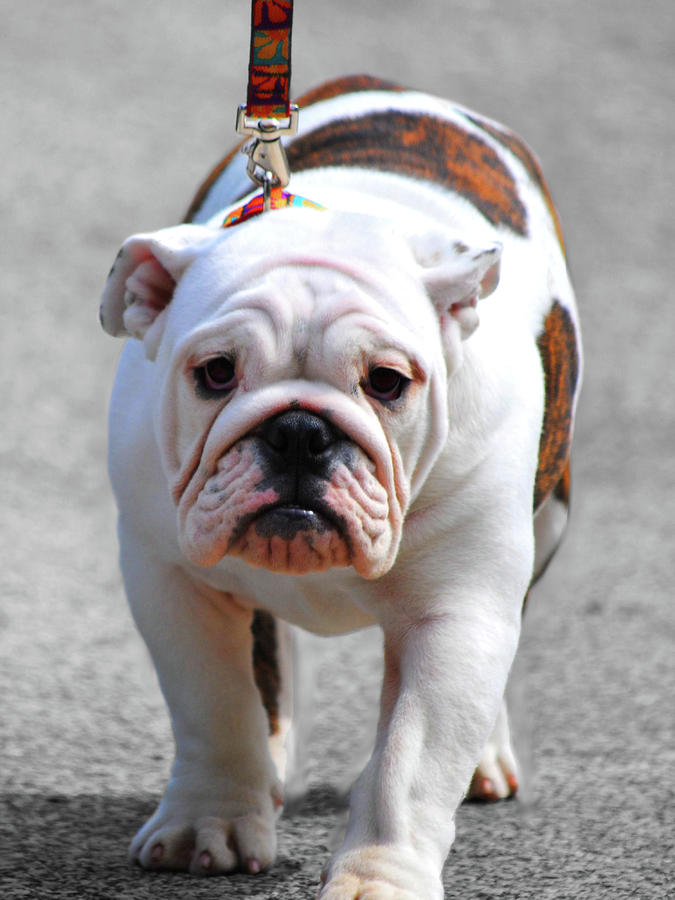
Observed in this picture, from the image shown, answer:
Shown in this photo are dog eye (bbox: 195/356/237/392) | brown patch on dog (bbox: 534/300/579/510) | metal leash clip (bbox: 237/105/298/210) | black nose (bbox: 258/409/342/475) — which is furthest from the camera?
brown patch on dog (bbox: 534/300/579/510)

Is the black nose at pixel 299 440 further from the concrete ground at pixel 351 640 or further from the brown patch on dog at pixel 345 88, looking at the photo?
the brown patch on dog at pixel 345 88

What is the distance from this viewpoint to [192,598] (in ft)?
8.73

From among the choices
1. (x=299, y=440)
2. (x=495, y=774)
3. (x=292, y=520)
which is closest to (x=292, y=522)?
(x=292, y=520)

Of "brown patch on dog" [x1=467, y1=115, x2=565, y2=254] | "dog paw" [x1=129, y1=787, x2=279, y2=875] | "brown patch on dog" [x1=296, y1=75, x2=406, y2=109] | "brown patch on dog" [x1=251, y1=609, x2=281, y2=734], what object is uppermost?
"brown patch on dog" [x1=296, y1=75, x2=406, y2=109]

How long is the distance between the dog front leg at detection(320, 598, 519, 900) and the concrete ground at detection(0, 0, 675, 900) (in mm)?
310

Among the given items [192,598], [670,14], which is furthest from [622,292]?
[192,598]

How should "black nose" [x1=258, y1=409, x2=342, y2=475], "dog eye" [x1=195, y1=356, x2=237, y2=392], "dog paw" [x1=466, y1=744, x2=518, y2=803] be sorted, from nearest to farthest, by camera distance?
"black nose" [x1=258, y1=409, x2=342, y2=475]
"dog eye" [x1=195, y1=356, x2=237, y2=392]
"dog paw" [x1=466, y1=744, x2=518, y2=803]

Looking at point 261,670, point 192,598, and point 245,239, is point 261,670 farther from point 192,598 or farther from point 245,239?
point 245,239

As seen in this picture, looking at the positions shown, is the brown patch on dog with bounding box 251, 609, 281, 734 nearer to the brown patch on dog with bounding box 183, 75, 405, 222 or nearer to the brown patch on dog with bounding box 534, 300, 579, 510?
the brown patch on dog with bounding box 534, 300, 579, 510

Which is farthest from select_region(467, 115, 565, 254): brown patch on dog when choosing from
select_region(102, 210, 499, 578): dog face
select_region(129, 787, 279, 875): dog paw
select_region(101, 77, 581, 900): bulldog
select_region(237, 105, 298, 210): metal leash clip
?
select_region(129, 787, 279, 875): dog paw

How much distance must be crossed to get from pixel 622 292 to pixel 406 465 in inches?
275

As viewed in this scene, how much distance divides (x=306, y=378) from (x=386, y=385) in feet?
0.41

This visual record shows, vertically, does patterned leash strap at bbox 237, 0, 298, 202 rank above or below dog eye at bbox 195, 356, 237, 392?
above

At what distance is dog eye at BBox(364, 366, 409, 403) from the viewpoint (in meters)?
2.22
